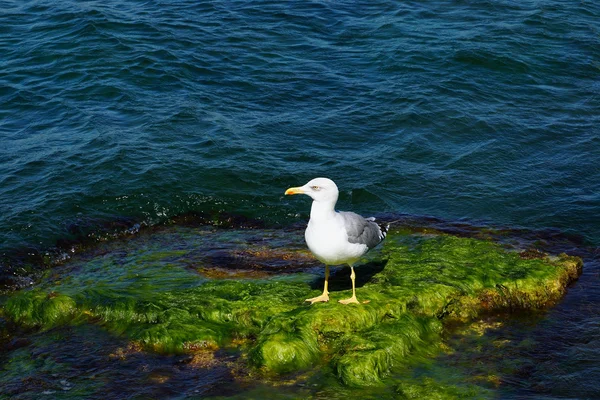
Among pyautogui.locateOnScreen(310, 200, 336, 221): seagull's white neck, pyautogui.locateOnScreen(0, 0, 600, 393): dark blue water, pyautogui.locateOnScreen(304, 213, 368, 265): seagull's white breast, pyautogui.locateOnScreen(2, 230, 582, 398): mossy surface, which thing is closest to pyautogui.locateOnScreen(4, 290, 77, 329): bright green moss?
pyautogui.locateOnScreen(2, 230, 582, 398): mossy surface

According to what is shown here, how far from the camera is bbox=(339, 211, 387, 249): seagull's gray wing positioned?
8.04m

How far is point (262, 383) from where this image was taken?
714 centimetres

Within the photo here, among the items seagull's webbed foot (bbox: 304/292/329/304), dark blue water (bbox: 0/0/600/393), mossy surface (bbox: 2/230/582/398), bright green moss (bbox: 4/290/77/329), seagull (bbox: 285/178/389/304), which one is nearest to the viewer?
mossy surface (bbox: 2/230/582/398)

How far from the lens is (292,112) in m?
15.2

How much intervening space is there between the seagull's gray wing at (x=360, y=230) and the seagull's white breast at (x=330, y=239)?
8 cm

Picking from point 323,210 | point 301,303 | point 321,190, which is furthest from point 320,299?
point 321,190

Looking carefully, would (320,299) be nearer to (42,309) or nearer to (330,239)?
(330,239)

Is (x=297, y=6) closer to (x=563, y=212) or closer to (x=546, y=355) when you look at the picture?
(x=563, y=212)

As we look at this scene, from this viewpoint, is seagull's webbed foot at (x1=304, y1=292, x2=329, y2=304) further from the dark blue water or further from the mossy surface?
the dark blue water

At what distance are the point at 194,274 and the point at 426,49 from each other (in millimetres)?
10001

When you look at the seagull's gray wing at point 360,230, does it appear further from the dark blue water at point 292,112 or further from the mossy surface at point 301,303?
the dark blue water at point 292,112

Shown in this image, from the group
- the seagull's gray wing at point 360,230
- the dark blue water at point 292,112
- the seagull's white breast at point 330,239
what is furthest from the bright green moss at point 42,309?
the seagull's gray wing at point 360,230

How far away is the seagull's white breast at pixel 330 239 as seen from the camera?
782cm

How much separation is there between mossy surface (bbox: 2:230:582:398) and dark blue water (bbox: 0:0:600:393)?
5.73ft
